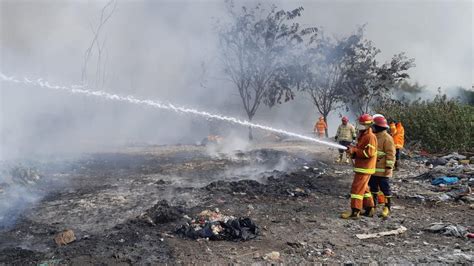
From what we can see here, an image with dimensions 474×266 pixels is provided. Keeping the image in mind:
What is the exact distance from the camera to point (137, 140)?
1838cm

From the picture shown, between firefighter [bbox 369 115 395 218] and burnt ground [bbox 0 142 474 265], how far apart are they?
0.32 meters

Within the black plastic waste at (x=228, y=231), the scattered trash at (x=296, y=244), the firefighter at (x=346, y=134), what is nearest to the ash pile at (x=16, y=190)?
the black plastic waste at (x=228, y=231)

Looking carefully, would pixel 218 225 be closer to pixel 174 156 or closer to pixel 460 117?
pixel 174 156

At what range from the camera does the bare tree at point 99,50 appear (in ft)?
65.0

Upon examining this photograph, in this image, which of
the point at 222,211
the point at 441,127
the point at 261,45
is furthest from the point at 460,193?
the point at 261,45

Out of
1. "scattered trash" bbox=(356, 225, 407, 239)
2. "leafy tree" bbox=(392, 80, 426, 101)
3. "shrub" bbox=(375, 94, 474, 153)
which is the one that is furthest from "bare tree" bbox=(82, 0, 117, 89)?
"leafy tree" bbox=(392, 80, 426, 101)

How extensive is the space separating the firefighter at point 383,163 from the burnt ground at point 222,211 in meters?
0.32

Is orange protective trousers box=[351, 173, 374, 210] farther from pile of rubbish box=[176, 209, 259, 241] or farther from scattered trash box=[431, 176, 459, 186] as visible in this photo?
scattered trash box=[431, 176, 459, 186]

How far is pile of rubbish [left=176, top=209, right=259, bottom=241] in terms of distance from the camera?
4.71 meters

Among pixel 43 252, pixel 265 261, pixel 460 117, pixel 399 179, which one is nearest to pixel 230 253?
pixel 265 261

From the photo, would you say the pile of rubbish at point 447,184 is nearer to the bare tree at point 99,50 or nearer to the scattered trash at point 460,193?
the scattered trash at point 460,193

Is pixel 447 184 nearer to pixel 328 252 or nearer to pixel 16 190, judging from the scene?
pixel 328 252

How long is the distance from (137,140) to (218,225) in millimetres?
14169

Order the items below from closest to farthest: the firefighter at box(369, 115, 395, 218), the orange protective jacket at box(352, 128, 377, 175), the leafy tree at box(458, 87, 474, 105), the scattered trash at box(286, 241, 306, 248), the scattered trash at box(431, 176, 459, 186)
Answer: the scattered trash at box(286, 241, 306, 248), the orange protective jacket at box(352, 128, 377, 175), the firefighter at box(369, 115, 395, 218), the scattered trash at box(431, 176, 459, 186), the leafy tree at box(458, 87, 474, 105)
